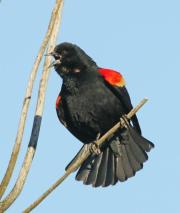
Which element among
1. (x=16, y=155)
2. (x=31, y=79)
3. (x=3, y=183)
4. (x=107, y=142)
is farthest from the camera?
(x=107, y=142)

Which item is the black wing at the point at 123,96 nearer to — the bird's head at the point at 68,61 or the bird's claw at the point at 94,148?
the bird's head at the point at 68,61

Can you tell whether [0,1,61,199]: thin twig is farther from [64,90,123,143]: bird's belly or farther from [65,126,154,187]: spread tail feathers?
[65,126,154,187]: spread tail feathers

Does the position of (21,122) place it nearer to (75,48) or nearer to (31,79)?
(31,79)

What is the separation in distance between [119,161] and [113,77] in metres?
1.09

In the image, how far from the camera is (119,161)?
6422 millimetres

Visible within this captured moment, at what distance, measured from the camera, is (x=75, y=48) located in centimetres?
629

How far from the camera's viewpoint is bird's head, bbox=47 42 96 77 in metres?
6.16

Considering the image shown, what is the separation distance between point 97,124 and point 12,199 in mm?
3100

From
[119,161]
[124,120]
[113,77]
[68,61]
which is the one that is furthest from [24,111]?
[119,161]

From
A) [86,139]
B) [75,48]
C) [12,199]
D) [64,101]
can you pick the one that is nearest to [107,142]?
[86,139]

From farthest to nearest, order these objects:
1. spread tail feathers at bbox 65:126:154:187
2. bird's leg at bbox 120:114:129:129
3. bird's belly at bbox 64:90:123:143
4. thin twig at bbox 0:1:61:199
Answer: spread tail feathers at bbox 65:126:154:187
bird's belly at bbox 64:90:123:143
bird's leg at bbox 120:114:129:129
thin twig at bbox 0:1:61:199

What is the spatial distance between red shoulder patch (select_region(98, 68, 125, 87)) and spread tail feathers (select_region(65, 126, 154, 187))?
55 cm

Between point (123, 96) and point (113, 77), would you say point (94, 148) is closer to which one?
point (123, 96)

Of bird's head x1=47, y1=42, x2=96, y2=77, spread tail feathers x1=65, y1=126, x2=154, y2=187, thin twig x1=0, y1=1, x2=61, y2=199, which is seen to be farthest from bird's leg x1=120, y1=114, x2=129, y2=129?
thin twig x1=0, y1=1, x2=61, y2=199
